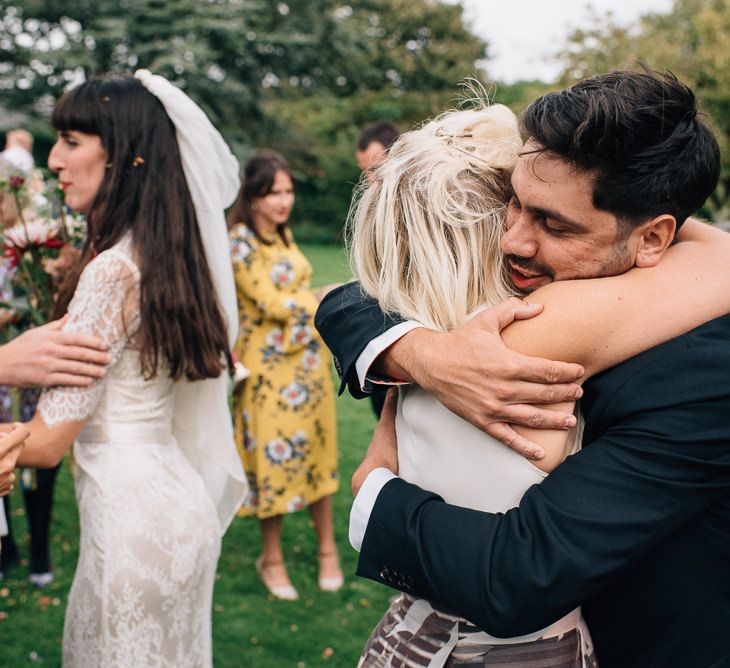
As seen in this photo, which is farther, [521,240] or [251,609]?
[251,609]

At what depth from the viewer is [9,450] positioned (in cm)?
213

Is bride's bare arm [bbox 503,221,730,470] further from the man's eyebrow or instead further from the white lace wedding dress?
the white lace wedding dress

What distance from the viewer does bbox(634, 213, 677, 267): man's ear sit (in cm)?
152

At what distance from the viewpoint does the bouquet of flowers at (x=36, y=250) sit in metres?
3.44

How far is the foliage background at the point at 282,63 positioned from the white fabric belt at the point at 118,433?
19.4 metres

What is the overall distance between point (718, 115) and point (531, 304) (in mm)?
26889

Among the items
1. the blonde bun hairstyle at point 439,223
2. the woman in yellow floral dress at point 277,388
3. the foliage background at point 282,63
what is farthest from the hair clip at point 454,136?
the foliage background at point 282,63

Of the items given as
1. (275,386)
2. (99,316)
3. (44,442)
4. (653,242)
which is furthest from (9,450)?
(275,386)

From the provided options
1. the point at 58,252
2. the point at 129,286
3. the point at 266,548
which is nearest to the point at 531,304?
the point at 129,286

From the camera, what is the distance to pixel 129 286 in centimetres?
262

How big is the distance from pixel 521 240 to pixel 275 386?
378cm

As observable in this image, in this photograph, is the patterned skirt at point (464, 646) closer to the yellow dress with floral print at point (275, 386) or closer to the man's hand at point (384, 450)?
the man's hand at point (384, 450)

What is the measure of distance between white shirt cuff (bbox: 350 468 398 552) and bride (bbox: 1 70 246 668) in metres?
1.19

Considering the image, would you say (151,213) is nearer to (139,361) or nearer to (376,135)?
(139,361)
